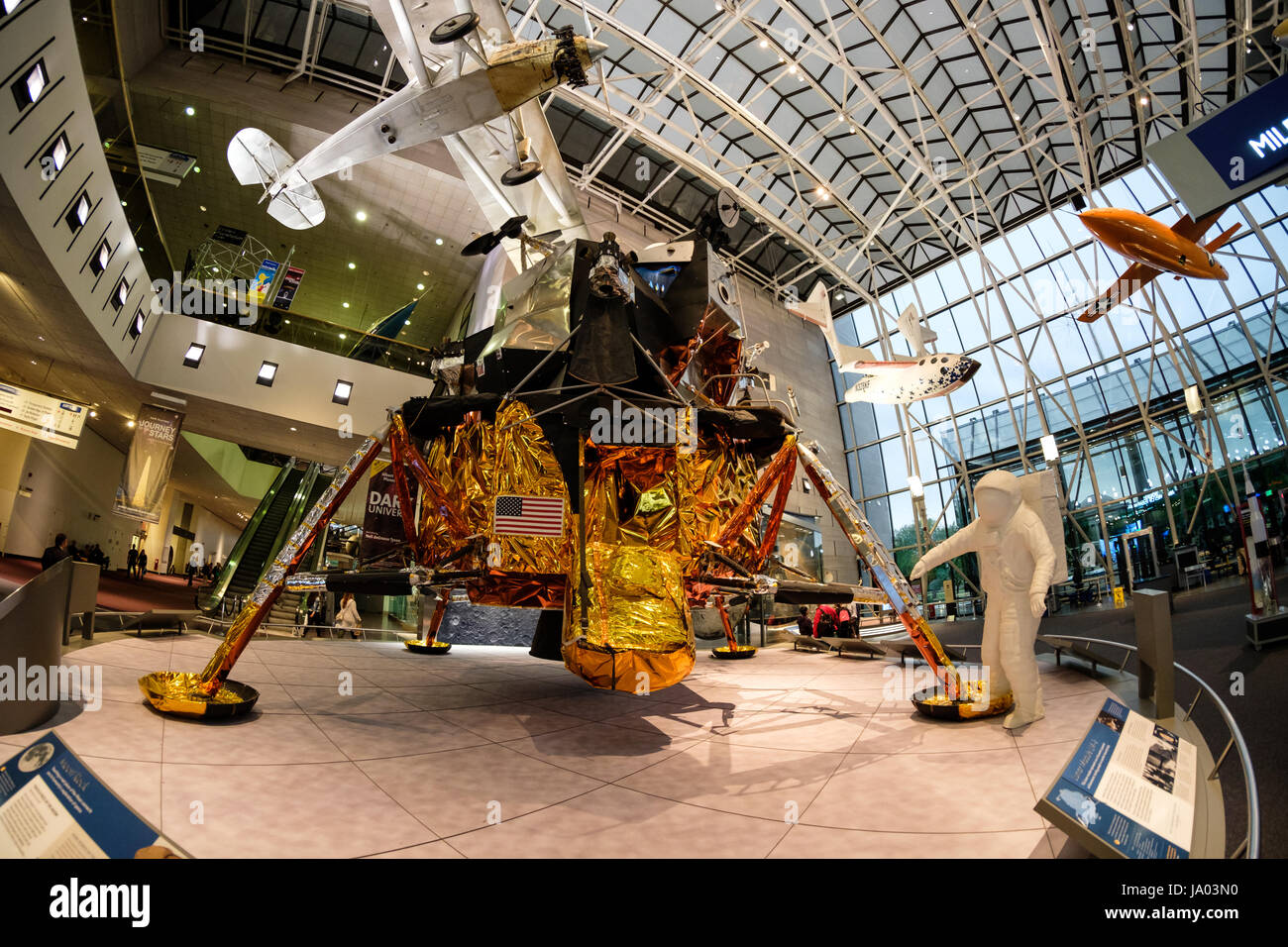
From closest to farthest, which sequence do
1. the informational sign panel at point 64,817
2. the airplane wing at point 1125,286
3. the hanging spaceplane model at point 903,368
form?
the informational sign panel at point 64,817 < the airplane wing at point 1125,286 < the hanging spaceplane model at point 903,368

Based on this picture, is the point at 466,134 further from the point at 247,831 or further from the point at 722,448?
the point at 247,831

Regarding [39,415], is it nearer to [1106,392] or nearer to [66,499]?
[66,499]

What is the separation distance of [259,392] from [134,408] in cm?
391

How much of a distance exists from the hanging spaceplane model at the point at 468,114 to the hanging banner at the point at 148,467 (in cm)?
619

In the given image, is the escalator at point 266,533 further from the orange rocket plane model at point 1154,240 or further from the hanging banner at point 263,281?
the orange rocket plane model at point 1154,240

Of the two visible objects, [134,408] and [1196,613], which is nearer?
[1196,613]

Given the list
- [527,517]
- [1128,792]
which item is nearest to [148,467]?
[527,517]

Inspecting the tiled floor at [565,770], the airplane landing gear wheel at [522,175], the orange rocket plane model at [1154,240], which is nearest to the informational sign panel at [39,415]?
the tiled floor at [565,770]

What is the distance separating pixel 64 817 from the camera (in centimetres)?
173

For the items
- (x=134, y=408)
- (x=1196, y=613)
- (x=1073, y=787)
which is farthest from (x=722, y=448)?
Answer: (x=134, y=408)

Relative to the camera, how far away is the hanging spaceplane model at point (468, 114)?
749 cm

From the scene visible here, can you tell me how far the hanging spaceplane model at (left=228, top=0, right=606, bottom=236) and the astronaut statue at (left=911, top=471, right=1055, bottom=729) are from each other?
254 inches

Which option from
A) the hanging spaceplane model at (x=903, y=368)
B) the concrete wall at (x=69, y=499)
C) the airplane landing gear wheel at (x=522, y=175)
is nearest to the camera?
the airplane landing gear wheel at (x=522, y=175)
